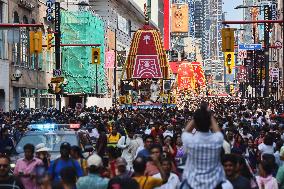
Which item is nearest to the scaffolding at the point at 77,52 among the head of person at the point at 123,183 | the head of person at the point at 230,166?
the head of person at the point at 230,166

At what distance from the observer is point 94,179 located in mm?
9867

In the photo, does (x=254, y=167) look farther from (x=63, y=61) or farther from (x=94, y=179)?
(x=63, y=61)

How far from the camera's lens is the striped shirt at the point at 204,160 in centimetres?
820

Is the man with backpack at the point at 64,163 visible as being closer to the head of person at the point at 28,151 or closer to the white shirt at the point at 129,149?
the head of person at the point at 28,151

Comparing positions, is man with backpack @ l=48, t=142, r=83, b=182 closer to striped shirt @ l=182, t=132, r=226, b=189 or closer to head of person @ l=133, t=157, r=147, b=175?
head of person @ l=133, t=157, r=147, b=175

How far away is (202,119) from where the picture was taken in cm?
822

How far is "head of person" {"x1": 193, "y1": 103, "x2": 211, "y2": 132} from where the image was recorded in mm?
8180

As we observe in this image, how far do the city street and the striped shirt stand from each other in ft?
0.03

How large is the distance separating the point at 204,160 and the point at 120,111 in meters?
39.6

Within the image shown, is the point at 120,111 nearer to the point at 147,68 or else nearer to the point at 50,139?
the point at 147,68

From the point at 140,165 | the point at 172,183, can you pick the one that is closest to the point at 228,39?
the point at 140,165

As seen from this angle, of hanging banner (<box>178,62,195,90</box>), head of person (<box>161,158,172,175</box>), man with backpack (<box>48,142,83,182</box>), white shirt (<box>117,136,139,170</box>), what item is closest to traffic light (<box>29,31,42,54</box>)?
white shirt (<box>117,136,139,170</box>)

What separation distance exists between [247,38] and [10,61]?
126041 mm

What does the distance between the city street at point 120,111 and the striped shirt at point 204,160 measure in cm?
1
